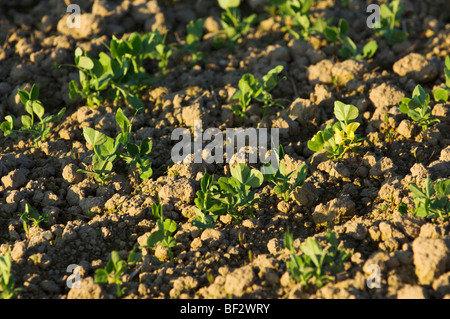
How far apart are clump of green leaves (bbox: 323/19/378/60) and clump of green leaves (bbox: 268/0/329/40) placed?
0.39 feet

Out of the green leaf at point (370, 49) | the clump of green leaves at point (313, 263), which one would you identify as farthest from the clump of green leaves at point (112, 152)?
the green leaf at point (370, 49)

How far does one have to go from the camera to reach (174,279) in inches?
103

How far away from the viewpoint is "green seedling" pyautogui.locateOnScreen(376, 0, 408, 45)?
A: 412cm

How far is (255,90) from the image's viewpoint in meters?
3.53

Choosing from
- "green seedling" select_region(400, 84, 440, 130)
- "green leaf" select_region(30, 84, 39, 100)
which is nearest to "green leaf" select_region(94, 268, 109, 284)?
"green leaf" select_region(30, 84, 39, 100)

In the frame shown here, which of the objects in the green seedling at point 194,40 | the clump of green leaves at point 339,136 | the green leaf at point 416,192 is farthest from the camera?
the green seedling at point 194,40

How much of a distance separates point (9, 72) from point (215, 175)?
1.78 m

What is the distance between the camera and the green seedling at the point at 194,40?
4.08m

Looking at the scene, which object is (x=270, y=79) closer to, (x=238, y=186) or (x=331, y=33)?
(x=331, y=33)

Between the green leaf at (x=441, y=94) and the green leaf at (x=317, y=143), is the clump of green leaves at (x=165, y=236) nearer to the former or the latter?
the green leaf at (x=317, y=143)

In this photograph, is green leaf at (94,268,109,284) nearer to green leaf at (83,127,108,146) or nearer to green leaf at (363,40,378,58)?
green leaf at (83,127,108,146)

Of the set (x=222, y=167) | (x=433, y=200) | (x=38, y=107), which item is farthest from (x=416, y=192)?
(x=38, y=107)

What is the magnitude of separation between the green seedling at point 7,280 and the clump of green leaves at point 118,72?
4.38 ft

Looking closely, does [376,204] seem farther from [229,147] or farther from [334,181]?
[229,147]
